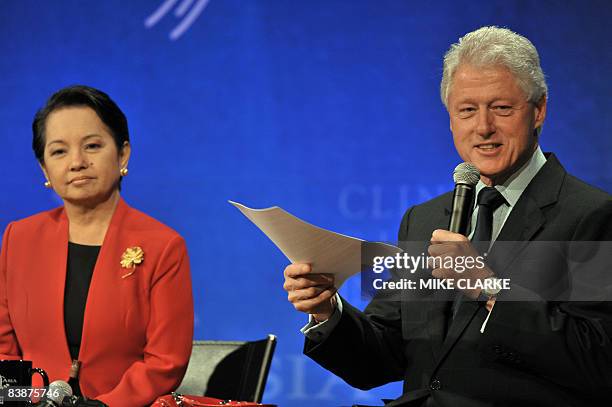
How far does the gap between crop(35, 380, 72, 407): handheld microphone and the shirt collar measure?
3.92 feet

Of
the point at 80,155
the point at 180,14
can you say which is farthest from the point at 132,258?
the point at 180,14

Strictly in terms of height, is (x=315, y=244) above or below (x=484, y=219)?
below

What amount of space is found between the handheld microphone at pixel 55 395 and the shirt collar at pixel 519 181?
1196 mm

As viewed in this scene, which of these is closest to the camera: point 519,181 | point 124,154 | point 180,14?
point 519,181

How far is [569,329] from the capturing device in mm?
1958

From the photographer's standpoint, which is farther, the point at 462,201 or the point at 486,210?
Result: the point at 486,210

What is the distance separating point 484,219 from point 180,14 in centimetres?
208

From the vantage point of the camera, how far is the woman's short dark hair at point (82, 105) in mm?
2912

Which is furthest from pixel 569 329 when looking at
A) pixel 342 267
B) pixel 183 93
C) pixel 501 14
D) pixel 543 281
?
pixel 183 93

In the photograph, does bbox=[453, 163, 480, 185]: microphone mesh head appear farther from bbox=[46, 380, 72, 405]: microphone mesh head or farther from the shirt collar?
bbox=[46, 380, 72, 405]: microphone mesh head

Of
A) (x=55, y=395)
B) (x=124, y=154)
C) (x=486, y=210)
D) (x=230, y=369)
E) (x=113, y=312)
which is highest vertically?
(x=124, y=154)

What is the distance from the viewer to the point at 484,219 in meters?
2.21

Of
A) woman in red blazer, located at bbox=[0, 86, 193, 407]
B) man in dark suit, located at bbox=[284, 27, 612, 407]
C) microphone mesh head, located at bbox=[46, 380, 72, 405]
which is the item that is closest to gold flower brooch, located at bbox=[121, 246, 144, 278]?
woman in red blazer, located at bbox=[0, 86, 193, 407]

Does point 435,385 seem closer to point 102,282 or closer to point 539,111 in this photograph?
point 539,111
